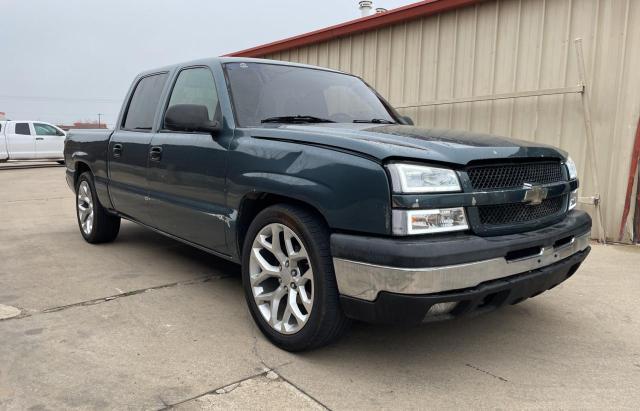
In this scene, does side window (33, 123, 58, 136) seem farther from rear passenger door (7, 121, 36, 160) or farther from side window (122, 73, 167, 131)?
side window (122, 73, 167, 131)

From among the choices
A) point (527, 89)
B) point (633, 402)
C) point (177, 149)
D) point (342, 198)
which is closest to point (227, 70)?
point (177, 149)

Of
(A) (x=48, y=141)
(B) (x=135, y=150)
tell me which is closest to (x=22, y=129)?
(A) (x=48, y=141)

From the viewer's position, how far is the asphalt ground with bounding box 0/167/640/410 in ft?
8.18

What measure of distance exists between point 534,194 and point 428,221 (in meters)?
0.79

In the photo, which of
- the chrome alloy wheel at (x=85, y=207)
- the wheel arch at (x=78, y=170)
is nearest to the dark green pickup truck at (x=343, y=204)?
the chrome alloy wheel at (x=85, y=207)

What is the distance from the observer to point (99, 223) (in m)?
5.57

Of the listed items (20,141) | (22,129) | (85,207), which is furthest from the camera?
(22,129)

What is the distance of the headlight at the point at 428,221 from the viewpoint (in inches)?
93.4

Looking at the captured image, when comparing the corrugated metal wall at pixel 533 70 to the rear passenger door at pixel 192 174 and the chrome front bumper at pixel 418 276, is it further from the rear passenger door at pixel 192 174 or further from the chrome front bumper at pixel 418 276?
the rear passenger door at pixel 192 174

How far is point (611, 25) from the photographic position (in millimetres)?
5934

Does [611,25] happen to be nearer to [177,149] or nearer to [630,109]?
[630,109]

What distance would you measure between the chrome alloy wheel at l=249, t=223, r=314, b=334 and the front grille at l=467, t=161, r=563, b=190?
993 mm

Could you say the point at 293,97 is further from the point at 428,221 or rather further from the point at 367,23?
the point at 367,23

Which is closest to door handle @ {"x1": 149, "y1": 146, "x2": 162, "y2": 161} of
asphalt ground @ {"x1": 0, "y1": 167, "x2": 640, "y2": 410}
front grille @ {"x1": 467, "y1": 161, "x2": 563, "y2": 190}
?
asphalt ground @ {"x1": 0, "y1": 167, "x2": 640, "y2": 410}
